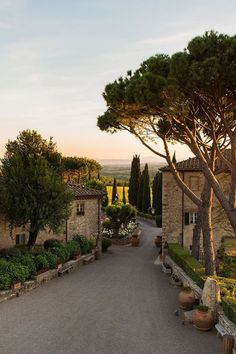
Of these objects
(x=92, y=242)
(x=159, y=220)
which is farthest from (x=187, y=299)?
(x=159, y=220)

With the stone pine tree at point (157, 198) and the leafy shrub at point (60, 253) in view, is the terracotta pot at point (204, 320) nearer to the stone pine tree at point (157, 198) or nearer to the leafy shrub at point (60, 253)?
the leafy shrub at point (60, 253)

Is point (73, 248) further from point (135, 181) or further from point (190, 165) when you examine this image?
point (135, 181)

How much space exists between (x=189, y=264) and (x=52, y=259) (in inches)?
333


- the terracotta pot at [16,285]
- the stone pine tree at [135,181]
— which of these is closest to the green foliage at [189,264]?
the terracotta pot at [16,285]

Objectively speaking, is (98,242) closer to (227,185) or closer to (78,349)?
(227,185)

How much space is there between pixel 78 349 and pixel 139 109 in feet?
38.1

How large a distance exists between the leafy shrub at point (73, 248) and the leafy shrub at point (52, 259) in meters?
3.13

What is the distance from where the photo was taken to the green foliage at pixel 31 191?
83.3 ft

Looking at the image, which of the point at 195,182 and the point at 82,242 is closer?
the point at 195,182

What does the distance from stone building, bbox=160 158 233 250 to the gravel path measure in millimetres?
6490

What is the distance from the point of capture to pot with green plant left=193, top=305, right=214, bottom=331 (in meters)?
14.9

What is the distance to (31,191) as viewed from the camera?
25.6m

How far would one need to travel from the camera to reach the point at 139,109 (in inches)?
793

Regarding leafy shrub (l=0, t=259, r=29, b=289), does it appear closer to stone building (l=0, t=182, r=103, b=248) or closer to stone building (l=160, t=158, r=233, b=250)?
stone building (l=0, t=182, r=103, b=248)
